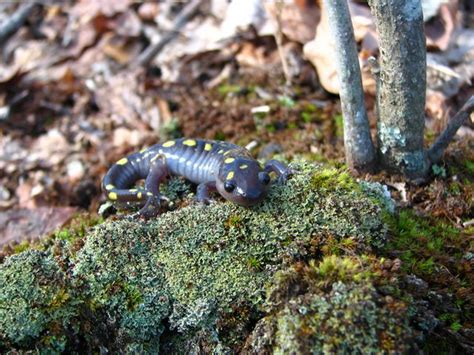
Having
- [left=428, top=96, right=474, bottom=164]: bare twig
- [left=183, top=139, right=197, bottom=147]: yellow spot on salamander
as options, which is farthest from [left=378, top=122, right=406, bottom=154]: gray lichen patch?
[left=183, top=139, right=197, bottom=147]: yellow spot on salamander

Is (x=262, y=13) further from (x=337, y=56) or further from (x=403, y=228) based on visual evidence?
(x=403, y=228)

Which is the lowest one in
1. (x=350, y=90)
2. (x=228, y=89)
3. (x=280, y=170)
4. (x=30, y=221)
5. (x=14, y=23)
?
(x=30, y=221)

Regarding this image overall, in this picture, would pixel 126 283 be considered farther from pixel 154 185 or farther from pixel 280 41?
pixel 280 41

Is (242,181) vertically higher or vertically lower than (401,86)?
lower

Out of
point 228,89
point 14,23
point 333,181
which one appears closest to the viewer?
point 333,181

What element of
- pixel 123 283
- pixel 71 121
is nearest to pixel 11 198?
pixel 71 121

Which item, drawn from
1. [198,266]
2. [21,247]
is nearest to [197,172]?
[198,266]

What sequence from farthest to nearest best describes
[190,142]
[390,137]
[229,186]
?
[190,142]
[390,137]
[229,186]

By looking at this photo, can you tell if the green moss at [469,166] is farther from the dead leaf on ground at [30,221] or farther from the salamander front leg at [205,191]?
the dead leaf on ground at [30,221]
